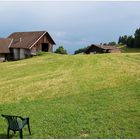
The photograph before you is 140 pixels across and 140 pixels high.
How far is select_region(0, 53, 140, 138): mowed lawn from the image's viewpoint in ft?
46.6

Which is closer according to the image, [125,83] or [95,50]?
[125,83]

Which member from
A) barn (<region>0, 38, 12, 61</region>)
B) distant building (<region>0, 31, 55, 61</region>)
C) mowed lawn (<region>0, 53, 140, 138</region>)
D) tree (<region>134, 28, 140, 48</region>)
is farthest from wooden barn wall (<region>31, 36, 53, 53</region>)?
tree (<region>134, 28, 140, 48</region>)

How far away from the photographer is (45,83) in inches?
1049

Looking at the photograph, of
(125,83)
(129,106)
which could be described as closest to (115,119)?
(129,106)

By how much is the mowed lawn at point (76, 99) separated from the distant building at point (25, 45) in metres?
20.9

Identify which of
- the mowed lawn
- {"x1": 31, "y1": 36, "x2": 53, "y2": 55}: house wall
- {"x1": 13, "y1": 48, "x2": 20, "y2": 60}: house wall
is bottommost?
the mowed lawn

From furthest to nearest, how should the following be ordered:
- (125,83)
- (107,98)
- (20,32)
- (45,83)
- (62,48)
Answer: (62,48) → (20,32) → (45,83) → (125,83) → (107,98)

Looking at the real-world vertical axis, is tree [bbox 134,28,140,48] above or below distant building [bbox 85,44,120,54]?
above

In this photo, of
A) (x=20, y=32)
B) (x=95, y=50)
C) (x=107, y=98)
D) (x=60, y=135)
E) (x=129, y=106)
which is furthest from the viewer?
(x=95, y=50)

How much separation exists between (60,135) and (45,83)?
13.2 metres

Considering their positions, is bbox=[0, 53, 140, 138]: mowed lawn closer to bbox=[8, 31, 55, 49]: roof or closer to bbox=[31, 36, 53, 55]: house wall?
bbox=[31, 36, 53, 55]: house wall

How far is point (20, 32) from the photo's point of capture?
210ft

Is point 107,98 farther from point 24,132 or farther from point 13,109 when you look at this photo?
point 24,132

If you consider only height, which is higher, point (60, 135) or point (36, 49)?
point (36, 49)
